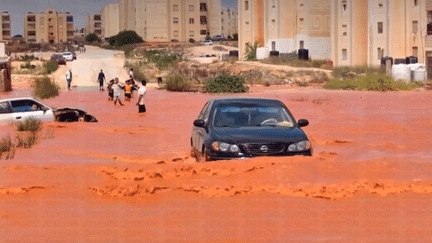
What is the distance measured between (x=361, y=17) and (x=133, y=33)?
279 ft

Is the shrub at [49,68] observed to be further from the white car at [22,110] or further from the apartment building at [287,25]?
the white car at [22,110]

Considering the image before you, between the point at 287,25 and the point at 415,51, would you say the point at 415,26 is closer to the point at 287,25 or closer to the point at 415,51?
the point at 415,51

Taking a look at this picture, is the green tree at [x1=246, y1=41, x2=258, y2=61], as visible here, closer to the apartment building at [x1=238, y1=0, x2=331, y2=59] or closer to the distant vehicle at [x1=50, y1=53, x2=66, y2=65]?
the apartment building at [x1=238, y1=0, x2=331, y2=59]

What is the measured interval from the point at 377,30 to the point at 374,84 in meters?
17.0

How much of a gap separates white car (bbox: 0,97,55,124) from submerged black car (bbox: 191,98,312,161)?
38.5ft

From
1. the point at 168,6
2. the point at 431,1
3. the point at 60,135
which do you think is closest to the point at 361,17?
the point at 431,1

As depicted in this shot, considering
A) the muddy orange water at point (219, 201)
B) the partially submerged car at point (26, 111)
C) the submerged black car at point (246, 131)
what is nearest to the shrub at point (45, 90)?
the partially submerged car at point (26, 111)

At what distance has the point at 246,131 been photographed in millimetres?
15281

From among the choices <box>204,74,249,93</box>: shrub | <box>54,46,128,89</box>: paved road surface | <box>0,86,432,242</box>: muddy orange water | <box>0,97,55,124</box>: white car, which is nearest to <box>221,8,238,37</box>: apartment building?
<box>54,46,128,89</box>: paved road surface

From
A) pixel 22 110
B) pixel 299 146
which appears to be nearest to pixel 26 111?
pixel 22 110

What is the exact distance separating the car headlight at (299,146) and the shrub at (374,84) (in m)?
41.6

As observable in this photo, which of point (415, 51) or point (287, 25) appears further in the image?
point (287, 25)

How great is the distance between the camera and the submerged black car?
14742mm

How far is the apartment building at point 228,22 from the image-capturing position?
190 m
